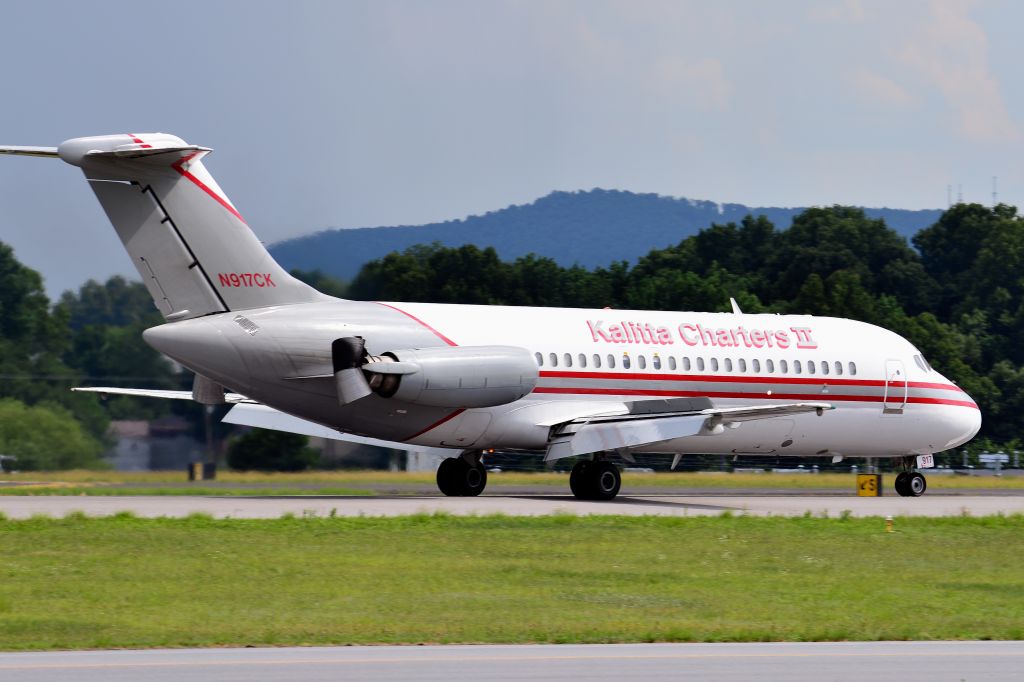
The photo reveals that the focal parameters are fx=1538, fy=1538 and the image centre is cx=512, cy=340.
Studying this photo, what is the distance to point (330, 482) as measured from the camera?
44.2 m

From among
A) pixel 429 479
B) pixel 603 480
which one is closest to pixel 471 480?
pixel 603 480

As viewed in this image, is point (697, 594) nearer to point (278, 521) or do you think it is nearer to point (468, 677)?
point (468, 677)

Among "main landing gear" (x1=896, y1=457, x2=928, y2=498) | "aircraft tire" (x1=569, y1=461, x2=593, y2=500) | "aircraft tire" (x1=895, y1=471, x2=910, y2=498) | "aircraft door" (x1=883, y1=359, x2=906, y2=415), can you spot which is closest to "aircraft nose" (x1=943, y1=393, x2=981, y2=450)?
"main landing gear" (x1=896, y1=457, x2=928, y2=498)

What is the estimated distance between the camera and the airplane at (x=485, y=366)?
97.0 ft

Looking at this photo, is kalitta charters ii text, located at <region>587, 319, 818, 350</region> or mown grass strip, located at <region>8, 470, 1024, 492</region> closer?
kalitta charters ii text, located at <region>587, 319, 818, 350</region>

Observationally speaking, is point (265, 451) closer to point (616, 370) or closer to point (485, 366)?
point (616, 370)

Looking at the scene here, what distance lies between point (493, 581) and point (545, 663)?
5596 millimetres

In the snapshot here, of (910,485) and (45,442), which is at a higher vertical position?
(45,442)

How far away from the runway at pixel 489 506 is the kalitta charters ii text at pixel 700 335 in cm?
365

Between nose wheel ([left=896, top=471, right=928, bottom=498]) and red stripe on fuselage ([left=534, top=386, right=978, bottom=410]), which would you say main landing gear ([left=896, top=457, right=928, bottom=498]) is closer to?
nose wheel ([left=896, top=471, right=928, bottom=498])

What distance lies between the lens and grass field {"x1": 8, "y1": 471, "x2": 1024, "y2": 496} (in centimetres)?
3931

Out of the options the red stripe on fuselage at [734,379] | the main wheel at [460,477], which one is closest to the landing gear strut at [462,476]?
the main wheel at [460,477]

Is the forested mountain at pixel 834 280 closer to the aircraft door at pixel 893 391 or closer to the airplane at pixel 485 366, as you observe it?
the airplane at pixel 485 366

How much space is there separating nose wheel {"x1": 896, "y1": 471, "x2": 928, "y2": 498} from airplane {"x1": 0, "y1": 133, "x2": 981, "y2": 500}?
0.08 meters
